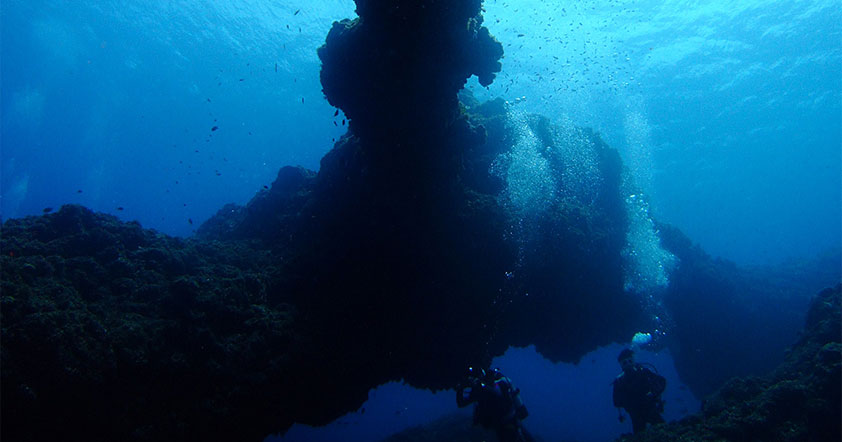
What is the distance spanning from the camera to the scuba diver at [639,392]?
12516 millimetres

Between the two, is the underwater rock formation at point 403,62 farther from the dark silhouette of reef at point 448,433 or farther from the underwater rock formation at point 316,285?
the dark silhouette of reef at point 448,433

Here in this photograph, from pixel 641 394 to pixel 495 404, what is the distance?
525 cm

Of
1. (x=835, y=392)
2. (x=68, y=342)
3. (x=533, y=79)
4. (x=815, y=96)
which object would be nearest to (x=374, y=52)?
(x=68, y=342)

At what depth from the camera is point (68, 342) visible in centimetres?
588

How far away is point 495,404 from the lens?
436 inches

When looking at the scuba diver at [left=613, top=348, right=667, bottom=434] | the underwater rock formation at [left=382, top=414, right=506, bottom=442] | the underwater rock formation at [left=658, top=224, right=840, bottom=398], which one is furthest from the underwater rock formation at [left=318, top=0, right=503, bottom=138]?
the underwater rock formation at [left=382, top=414, right=506, bottom=442]

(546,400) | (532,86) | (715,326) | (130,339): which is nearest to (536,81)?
(532,86)

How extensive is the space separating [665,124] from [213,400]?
135 ft

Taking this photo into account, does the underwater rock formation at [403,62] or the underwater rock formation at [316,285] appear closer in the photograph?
the underwater rock formation at [316,285]

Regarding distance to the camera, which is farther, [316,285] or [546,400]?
[546,400]

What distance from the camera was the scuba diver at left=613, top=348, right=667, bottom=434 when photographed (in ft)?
41.1

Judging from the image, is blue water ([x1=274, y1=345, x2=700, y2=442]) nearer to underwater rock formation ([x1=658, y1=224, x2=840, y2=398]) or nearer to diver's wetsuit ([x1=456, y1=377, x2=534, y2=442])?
underwater rock formation ([x1=658, y1=224, x2=840, y2=398])

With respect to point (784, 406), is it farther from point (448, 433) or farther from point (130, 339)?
point (448, 433)

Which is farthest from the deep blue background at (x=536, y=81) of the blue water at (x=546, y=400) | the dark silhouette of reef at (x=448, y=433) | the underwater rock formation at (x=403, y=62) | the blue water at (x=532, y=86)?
the blue water at (x=546, y=400)
